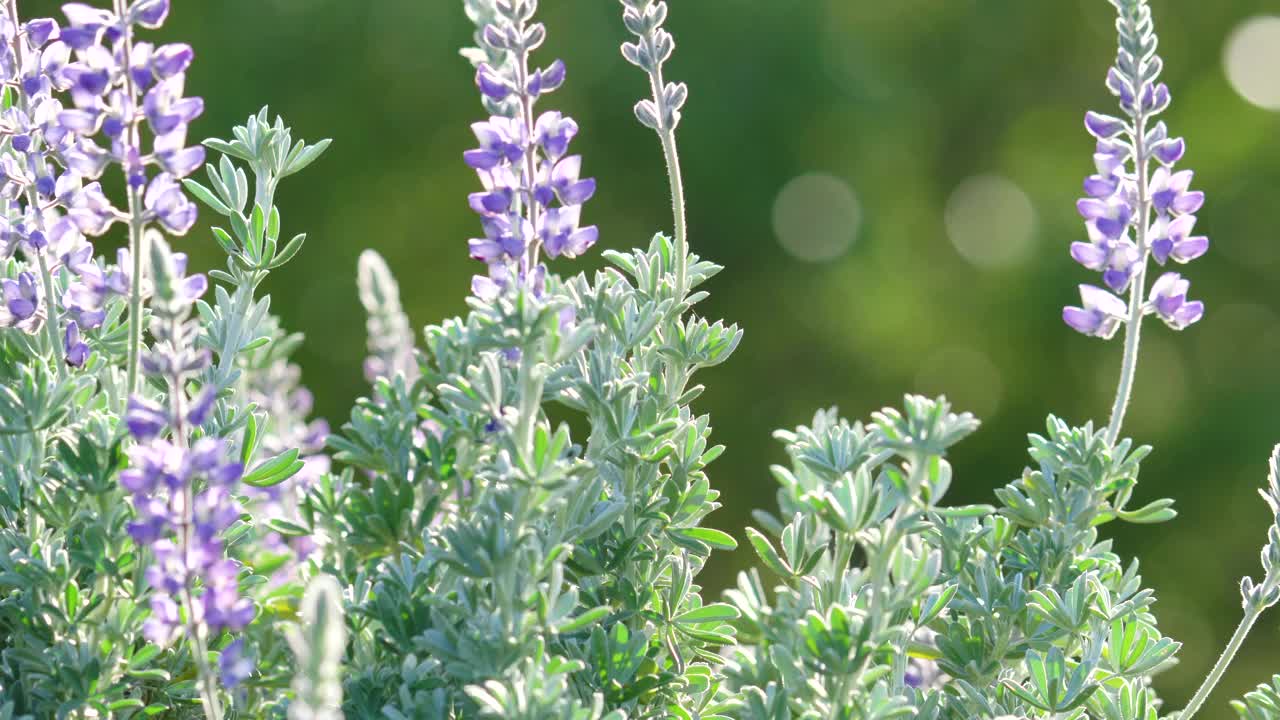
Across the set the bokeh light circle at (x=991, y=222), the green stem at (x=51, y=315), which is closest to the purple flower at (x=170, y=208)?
the green stem at (x=51, y=315)

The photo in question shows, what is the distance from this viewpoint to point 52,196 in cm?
141

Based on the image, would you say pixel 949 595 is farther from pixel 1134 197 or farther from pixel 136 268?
pixel 136 268

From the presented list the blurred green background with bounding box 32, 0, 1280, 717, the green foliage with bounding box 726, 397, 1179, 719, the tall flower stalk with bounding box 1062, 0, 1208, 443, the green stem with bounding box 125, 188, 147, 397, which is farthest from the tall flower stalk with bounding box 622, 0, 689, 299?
the blurred green background with bounding box 32, 0, 1280, 717

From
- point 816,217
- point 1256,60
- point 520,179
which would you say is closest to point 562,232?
point 520,179

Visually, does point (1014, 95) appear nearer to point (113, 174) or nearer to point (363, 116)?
point (363, 116)

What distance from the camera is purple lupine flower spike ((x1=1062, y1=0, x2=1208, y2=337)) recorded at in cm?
146

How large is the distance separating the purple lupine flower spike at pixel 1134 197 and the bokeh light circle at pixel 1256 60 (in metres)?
4.74

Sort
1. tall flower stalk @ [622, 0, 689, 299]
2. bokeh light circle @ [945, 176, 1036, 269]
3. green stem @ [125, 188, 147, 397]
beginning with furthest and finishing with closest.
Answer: bokeh light circle @ [945, 176, 1036, 269] → tall flower stalk @ [622, 0, 689, 299] → green stem @ [125, 188, 147, 397]

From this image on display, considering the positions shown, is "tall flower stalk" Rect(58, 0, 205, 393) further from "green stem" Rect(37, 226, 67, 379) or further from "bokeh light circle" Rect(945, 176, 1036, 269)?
"bokeh light circle" Rect(945, 176, 1036, 269)

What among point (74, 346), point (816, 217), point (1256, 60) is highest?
point (1256, 60)

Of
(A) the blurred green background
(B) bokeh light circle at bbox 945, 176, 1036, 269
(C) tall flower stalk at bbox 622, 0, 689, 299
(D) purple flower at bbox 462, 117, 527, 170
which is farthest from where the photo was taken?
→ (B) bokeh light circle at bbox 945, 176, 1036, 269

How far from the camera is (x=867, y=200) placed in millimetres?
5594

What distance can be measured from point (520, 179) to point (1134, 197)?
696mm

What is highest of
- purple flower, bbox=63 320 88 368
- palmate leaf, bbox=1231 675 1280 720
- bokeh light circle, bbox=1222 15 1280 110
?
bokeh light circle, bbox=1222 15 1280 110
